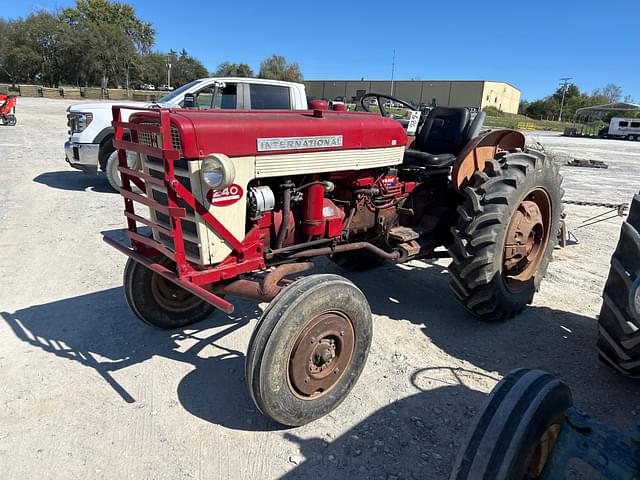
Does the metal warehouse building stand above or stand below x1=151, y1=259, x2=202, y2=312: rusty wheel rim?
above

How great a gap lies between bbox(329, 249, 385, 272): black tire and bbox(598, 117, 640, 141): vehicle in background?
1635 inches

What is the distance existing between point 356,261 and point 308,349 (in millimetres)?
2305

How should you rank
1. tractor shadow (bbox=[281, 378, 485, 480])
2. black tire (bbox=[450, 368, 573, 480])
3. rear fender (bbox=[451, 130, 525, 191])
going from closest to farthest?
1. black tire (bbox=[450, 368, 573, 480])
2. tractor shadow (bbox=[281, 378, 485, 480])
3. rear fender (bbox=[451, 130, 525, 191])

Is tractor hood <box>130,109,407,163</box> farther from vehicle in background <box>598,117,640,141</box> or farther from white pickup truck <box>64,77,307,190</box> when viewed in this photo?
vehicle in background <box>598,117,640,141</box>

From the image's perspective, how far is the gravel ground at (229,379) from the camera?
243cm

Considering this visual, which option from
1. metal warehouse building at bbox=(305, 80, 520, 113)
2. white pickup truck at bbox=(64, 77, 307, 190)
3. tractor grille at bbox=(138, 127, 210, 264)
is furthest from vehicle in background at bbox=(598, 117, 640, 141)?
tractor grille at bbox=(138, 127, 210, 264)

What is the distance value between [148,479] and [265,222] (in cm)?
157

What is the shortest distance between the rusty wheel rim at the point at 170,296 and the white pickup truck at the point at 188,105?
14.9 feet

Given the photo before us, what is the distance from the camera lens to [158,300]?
11.6ft

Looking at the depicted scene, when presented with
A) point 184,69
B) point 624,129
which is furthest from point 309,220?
point 184,69

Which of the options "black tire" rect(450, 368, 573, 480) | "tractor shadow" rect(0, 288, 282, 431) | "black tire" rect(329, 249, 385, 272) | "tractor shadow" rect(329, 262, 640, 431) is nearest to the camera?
"black tire" rect(450, 368, 573, 480)

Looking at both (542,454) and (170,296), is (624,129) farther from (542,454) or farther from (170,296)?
(542,454)

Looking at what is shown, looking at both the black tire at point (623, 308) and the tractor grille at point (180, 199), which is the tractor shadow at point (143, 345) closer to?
the tractor grille at point (180, 199)

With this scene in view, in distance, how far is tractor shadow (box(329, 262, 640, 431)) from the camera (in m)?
3.01
